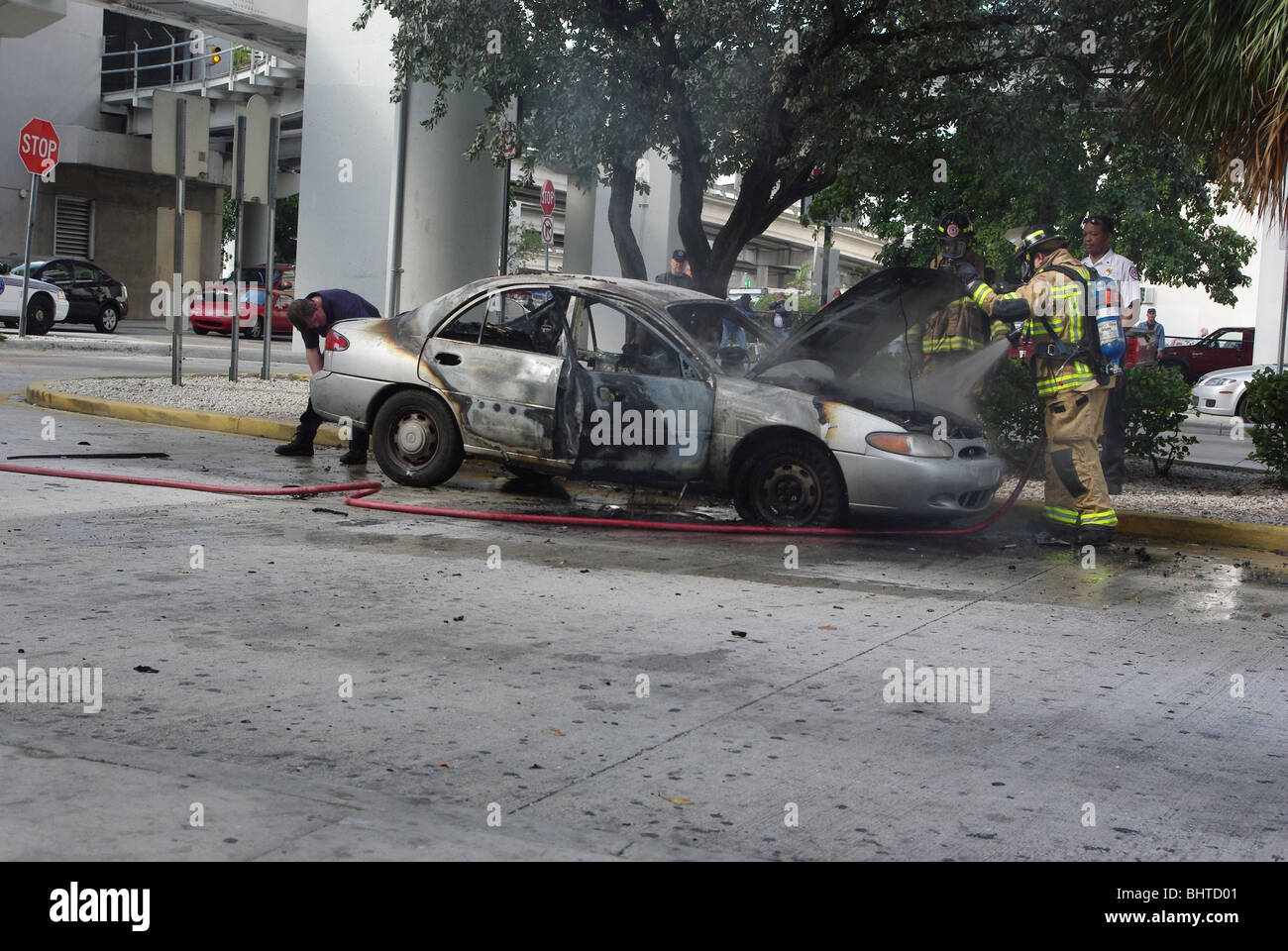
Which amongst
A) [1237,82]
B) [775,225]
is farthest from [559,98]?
[775,225]

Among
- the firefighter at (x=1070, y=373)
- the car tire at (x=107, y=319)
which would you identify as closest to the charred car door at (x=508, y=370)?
the firefighter at (x=1070, y=373)

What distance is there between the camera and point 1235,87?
8922 mm

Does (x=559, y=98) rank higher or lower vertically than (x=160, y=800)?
higher

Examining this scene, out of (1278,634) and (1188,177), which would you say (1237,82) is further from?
(1188,177)

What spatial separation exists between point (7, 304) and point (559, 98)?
1836cm

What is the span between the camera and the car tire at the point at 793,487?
8609 mm

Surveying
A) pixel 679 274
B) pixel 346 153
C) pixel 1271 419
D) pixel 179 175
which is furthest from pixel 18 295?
pixel 1271 419

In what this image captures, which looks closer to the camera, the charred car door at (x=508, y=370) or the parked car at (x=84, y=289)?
the charred car door at (x=508, y=370)

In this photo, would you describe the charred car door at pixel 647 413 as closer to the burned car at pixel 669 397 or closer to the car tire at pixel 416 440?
the burned car at pixel 669 397

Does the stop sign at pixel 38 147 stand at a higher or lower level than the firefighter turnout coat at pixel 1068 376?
higher

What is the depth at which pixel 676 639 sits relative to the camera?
5.85 m

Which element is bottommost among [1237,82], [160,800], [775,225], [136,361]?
[160,800]

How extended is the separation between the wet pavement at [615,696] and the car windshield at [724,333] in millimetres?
1273

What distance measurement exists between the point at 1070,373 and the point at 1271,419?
305cm
